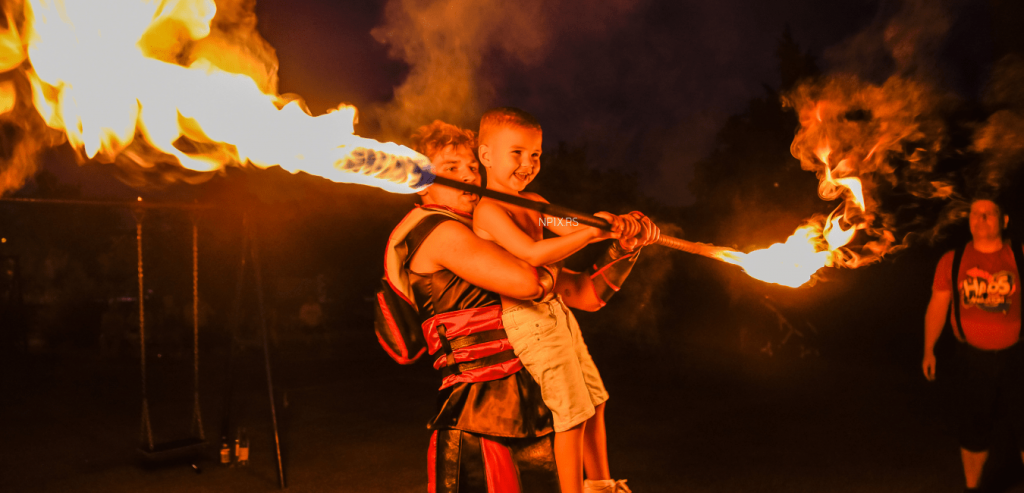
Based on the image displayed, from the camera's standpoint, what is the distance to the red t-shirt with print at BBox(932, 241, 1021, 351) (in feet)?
15.1

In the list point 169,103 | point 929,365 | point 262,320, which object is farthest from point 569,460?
point 262,320

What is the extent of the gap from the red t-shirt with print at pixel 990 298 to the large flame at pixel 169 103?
15.2 feet

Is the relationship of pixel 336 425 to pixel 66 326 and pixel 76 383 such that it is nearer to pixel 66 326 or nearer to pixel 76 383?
pixel 76 383

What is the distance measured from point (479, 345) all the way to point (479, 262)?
34cm

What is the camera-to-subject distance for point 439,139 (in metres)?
2.52

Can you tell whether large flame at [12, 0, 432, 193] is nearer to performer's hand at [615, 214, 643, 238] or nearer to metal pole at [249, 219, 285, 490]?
performer's hand at [615, 214, 643, 238]

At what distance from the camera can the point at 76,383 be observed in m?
12.1

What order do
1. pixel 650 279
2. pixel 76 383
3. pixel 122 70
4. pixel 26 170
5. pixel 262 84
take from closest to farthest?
pixel 122 70, pixel 262 84, pixel 26 170, pixel 76 383, pixel 650 279

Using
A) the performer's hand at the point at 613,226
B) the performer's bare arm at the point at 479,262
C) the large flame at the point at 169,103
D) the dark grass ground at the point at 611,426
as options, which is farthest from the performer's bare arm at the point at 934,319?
the large flame at the point at 169,103

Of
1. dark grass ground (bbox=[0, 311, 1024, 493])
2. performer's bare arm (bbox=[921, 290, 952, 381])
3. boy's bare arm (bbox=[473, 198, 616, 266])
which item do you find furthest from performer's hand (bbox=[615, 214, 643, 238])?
performer's bare arm (bbox=[921, 290, 952, 381])

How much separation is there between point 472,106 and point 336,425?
4.84 m

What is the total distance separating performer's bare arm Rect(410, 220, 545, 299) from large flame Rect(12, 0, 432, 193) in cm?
22

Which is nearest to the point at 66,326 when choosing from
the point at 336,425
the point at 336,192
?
the point at 336,192

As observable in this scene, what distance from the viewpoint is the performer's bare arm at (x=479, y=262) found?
2182 millimetres
